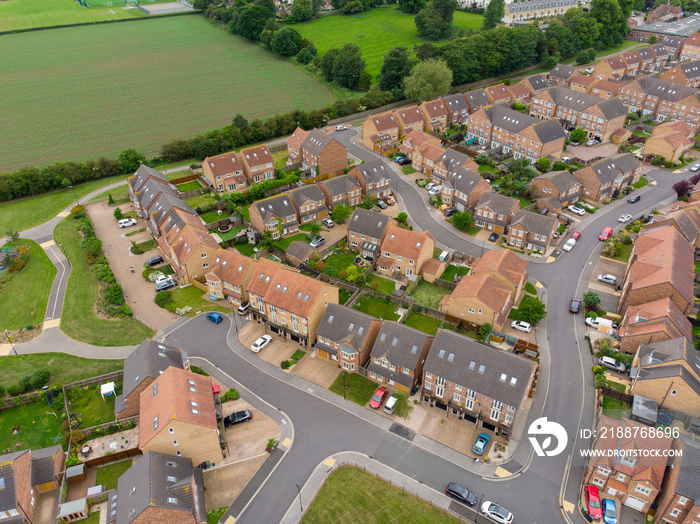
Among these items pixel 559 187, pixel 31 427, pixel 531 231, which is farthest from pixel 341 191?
pixel 31 427

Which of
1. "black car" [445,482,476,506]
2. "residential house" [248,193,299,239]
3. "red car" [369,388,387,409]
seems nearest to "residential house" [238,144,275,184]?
"residential house" [248,193,299,239]

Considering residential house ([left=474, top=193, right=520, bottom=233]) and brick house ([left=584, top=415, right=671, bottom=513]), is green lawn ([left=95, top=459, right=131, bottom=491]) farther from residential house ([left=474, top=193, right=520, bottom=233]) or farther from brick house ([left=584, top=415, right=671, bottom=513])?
residential house ([left=474, top=193, right=520, bottom=233])

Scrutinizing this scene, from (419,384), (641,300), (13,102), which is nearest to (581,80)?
(641,300)

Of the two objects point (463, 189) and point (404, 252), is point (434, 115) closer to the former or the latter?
point (463, 189)

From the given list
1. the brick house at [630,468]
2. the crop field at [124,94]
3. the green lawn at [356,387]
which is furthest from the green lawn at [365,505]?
the crop field at [124,94]

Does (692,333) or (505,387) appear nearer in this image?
(505,387)

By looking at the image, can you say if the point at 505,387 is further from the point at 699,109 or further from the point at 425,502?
the point at 699,109

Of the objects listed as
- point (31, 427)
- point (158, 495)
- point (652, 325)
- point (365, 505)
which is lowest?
point (31, 427)
